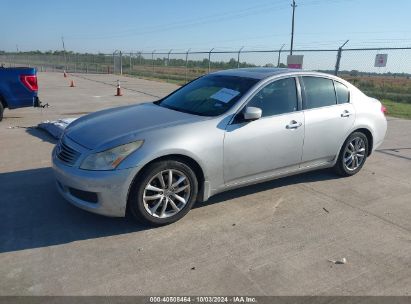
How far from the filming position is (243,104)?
4.43m

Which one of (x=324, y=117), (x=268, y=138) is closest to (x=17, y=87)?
(x=268, y=138)

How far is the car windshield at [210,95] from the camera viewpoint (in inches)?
178

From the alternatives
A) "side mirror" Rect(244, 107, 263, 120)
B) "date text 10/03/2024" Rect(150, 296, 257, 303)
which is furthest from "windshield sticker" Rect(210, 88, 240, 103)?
"date text 10/03/2024" Rect(150, 296, 257, 303)

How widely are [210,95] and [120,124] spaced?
121 centimetres

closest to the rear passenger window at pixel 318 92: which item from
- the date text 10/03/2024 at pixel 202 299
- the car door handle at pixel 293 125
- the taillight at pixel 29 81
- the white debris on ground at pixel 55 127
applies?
the car door handle at pixel 293 125

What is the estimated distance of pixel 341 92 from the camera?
5445 mm

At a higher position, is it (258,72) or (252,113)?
(258,72)

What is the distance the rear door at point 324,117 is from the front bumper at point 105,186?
241 centimetres

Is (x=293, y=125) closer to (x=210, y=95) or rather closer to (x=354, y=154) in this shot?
(x=210, y=95)

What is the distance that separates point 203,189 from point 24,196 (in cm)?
223

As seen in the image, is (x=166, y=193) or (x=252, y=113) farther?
(x=252, y=113)

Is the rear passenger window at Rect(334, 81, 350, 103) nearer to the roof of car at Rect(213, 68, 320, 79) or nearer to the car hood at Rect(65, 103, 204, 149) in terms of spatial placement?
the roof of car at Rect(213, 68, 320, 79)

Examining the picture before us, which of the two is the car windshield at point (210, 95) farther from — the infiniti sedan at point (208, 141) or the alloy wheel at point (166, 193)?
the alloy wheel at point (166, 193)

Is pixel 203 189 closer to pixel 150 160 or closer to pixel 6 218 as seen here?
pixel 150 160
